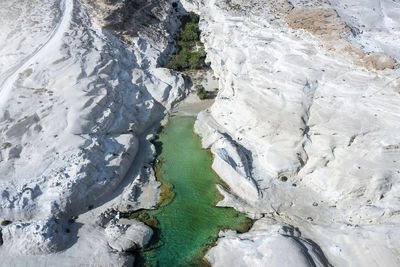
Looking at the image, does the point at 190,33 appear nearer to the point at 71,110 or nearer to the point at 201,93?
the point at 201,93

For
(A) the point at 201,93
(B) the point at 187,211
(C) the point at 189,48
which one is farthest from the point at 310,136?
(C) the point at 189,48

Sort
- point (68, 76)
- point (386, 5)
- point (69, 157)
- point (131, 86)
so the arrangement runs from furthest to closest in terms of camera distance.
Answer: point (386, 5) < point (131, 86) < point (68, 76) < point (69, 157)

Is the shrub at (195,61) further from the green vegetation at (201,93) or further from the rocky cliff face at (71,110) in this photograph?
the green vegetation at (201,93)

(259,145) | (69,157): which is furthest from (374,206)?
(69,157)

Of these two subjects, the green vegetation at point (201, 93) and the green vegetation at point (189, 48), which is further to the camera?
the green vegetation at point (189, 48)

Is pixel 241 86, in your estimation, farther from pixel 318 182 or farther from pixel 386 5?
pixel 386 5

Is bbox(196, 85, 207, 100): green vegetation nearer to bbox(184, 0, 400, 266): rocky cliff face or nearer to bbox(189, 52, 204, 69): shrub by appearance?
bbox(184, 0, 400, 266): rocky cliff face

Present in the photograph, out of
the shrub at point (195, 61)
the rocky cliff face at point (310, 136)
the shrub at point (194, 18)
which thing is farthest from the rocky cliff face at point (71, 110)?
the rocky cliff face at point (310, 136)
